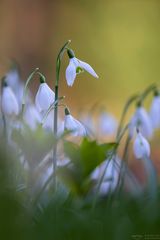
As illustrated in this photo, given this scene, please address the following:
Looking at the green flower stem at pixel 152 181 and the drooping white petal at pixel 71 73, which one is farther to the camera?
the drooping white petal at pixel 71 73

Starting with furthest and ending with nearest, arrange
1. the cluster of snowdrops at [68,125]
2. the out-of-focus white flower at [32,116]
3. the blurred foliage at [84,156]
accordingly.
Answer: the out-of-focus white flower at [32,116]
the blurred foliage at [84,156]
the cluster of snowdrops at [68,125]

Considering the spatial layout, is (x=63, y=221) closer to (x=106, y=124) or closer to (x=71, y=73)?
(x=71, y=73)

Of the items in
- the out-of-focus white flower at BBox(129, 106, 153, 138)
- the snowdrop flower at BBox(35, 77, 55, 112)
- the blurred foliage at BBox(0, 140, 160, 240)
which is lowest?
the blurred foliage at BBox(0, 140, 160, 240)

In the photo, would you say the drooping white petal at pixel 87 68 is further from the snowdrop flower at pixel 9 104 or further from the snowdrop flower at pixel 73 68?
the snowdrop flower at pixel 9 104

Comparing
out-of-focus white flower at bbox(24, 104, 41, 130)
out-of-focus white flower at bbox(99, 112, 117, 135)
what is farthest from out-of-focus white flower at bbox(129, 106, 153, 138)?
out-of-focus white flower at bbox(99, 112, 117, 135)

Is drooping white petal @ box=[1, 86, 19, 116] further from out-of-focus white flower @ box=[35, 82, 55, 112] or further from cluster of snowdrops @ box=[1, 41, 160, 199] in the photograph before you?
out-of-focus white flower @ box=[35, 82, 55, 112]

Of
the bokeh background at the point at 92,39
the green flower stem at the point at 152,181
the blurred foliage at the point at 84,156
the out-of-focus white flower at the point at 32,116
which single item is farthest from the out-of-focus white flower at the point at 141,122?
the bokeh background at the point at 92,39

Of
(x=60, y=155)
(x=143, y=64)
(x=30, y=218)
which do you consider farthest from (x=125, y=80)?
(x=30, y=218)

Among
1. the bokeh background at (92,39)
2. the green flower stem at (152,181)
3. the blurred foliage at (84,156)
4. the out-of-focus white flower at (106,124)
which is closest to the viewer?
the green flower stem at (152,181)
